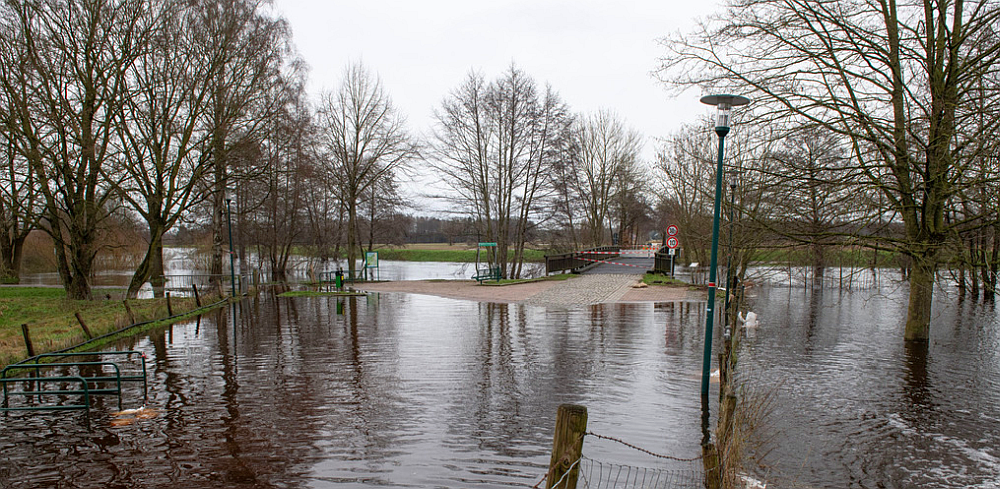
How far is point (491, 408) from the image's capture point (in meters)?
8.27

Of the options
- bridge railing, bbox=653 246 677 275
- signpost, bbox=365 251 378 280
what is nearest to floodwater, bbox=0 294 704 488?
bridge railing, bbox=653 246 677 275

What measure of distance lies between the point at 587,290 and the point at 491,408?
1667 cm

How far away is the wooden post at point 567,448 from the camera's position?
3662mm

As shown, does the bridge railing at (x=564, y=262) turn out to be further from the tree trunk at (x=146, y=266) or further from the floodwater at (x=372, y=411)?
the tree trunk at (x=146, y=266)

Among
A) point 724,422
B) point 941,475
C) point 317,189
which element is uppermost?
point 317,189

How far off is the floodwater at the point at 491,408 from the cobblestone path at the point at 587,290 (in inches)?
225

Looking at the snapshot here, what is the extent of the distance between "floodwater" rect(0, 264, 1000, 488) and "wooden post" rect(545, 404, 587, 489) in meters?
→ 2.29

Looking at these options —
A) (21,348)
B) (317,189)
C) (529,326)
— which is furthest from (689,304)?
(317,189)

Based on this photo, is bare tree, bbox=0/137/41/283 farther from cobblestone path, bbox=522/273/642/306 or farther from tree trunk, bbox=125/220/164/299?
cobblestone path, bbox=522/273/642/306

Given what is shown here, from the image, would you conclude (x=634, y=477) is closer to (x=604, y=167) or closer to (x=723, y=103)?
(x=723, y=103)

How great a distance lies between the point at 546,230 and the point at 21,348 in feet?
77.5

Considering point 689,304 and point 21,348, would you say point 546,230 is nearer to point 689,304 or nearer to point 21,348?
point 689,304

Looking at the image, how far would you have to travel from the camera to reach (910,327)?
43.2 ft

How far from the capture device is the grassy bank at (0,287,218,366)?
12227 mm
